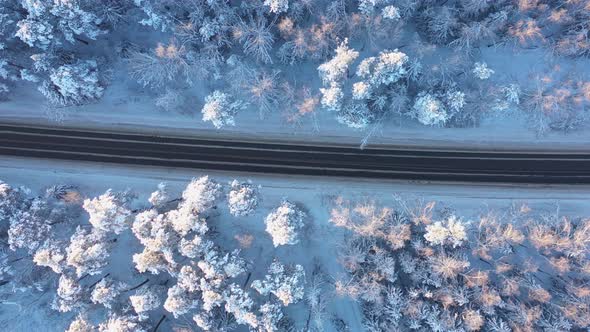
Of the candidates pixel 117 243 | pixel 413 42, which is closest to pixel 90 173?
pixel 117 243

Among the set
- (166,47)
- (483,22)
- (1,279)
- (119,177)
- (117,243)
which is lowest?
(1,279)

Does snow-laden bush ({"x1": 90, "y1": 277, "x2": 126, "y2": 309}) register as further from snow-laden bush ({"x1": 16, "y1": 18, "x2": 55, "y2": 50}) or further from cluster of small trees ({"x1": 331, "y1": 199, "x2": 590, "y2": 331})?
snow-laden bush ({"x1": 16, "y1": 18, "x2": 55, "y2": 50})

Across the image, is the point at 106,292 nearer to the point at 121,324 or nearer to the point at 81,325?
the point at 121,324

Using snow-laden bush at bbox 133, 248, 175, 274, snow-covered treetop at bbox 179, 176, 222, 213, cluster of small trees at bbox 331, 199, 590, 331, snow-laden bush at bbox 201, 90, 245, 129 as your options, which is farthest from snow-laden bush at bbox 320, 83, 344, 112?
snow-laden bush at bbox 133, 248, 175, 274

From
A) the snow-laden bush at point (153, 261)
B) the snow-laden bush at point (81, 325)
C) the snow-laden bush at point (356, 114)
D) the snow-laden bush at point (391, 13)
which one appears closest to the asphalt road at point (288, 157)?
the snow-laden bush at point (356, 114)

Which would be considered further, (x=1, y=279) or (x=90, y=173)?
(x=90, y=173)

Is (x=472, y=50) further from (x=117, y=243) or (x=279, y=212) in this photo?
(x=117, y=243)

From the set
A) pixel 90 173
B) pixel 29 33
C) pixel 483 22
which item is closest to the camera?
pixel 29 33
